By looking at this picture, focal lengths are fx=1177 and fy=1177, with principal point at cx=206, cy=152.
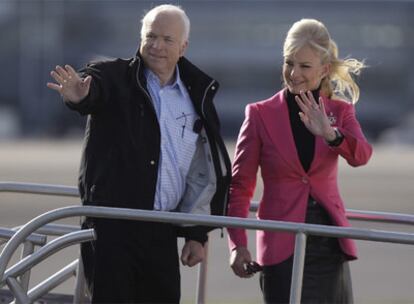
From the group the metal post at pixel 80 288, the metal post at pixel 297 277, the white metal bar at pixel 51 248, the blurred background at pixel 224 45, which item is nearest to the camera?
the metal post at pixel 297 277

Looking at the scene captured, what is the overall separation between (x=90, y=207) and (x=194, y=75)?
0.76m

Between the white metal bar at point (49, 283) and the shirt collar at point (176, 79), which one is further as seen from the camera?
the white metal bar at point (49, 283)

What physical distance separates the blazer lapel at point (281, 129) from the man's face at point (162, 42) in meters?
0.42

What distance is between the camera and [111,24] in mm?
80062

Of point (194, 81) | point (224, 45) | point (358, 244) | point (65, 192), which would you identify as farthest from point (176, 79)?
point (224, 45)

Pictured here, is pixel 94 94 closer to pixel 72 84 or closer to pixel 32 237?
pixel 72 84

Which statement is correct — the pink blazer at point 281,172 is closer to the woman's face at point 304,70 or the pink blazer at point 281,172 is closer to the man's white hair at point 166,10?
the woman's face at point 304,70

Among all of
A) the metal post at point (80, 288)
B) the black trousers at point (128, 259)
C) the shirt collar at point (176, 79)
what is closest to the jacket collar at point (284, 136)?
the shirt collar at point (176, 79)

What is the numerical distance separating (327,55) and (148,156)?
0.80 m

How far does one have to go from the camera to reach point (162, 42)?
439cm

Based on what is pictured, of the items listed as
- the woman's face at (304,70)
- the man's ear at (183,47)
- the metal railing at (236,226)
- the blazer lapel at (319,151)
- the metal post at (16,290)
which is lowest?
the metal post at (16,290)

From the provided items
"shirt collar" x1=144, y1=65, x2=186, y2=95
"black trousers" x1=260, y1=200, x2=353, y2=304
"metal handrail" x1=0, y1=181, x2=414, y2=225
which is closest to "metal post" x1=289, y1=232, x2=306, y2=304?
"black trousers" x1=260, y1=200, x2=353, y2=304

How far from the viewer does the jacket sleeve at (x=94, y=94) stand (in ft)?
13.9

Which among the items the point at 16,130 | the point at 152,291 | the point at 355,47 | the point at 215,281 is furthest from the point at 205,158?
the point at 355,47
